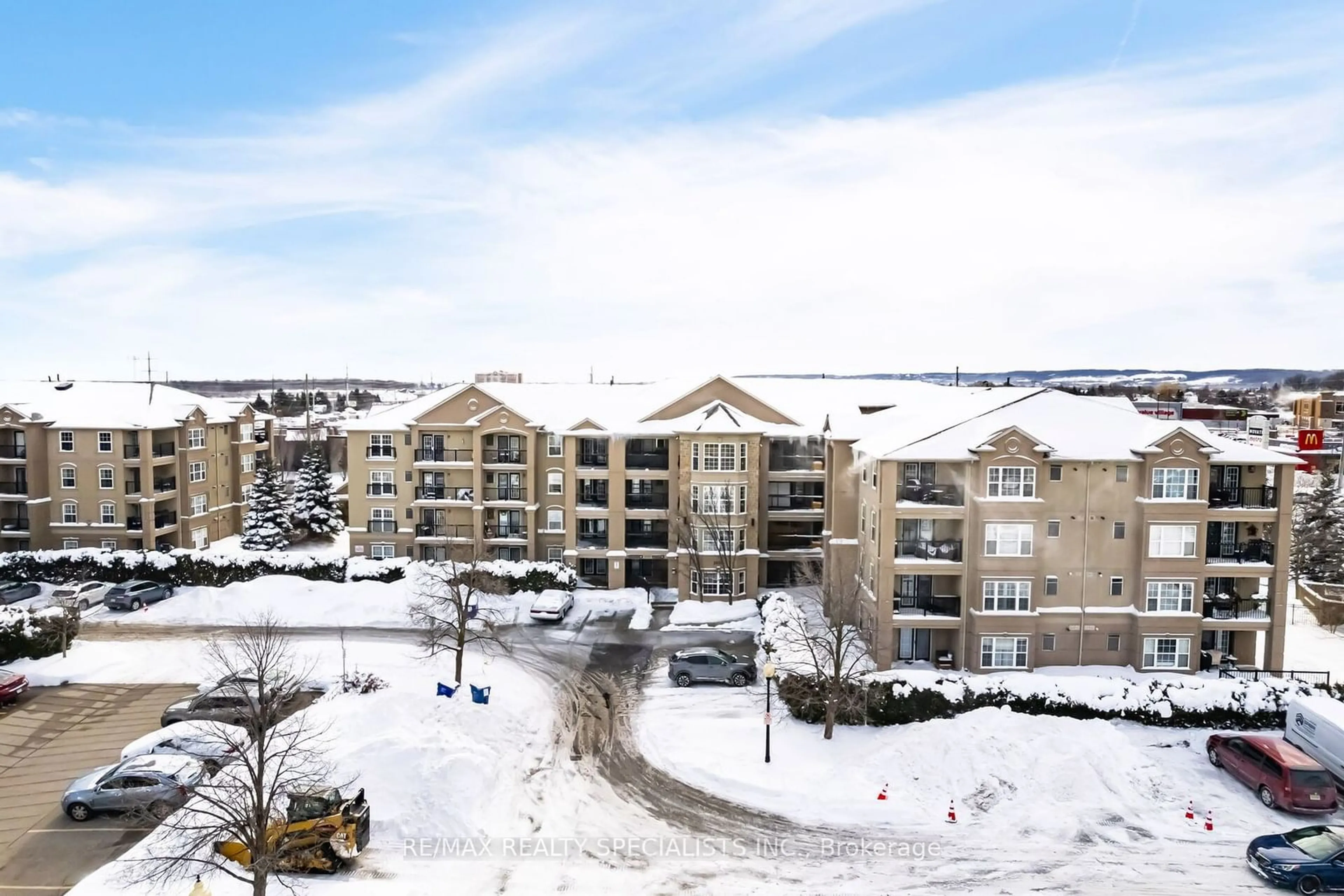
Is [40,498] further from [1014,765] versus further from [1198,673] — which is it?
[1198,673]

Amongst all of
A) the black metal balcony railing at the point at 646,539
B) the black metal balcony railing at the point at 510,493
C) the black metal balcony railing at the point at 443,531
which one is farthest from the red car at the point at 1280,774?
the black metal balcony railing at the point at 443,531

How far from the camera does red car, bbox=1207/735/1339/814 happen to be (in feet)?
75.0

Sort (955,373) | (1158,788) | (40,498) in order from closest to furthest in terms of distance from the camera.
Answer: (1158,788) → (40,498) → (955,373)

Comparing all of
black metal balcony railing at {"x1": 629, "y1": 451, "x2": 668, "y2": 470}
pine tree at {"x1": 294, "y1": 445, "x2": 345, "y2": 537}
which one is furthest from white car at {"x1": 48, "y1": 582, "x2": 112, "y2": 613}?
black metal balcony railing at {"x1": 629, "y1": 451, "x2": 668, "y2": 470}

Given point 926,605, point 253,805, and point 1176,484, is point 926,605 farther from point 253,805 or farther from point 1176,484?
point 253,805

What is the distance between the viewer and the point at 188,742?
2430cm

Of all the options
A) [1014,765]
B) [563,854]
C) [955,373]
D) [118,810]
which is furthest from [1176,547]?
[955,373]

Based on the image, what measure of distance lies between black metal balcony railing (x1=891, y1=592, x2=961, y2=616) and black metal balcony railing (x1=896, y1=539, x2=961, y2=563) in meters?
1.57

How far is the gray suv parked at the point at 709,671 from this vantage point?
32000 mm

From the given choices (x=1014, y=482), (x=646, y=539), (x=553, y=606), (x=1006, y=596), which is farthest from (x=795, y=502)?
(x=1014, y=482)

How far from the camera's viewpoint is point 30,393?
2024 inches

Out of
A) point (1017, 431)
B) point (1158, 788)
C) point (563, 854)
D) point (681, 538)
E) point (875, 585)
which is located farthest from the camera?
point (681, 538)

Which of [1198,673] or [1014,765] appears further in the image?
[1198,673]

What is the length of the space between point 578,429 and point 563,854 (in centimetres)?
2805
